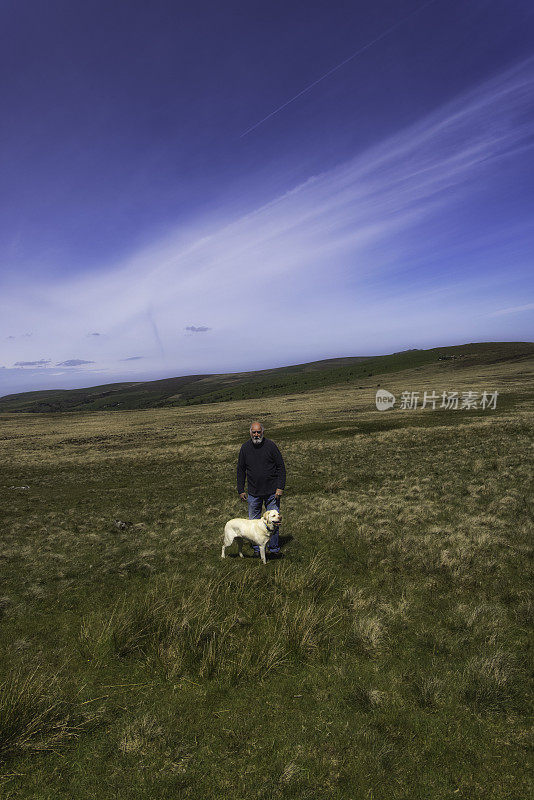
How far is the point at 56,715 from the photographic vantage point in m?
4.41

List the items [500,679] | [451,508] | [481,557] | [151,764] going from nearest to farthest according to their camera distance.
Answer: [151,764], [500,679], [481,557], [451,508]

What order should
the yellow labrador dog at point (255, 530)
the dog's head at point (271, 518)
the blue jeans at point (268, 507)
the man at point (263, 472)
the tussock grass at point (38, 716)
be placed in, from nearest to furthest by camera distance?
the tussock grass at point (38, 716)
the dog's head at point (271, 518)
the yellow labrador dog at point (255, 530)
the man at point (263, 472)
the blue jeans at point (268, 507)

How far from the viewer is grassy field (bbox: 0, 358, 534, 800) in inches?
149

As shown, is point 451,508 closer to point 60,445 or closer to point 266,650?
point 266,650

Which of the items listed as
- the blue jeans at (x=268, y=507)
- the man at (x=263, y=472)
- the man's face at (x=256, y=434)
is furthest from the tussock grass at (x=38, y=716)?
the man's face at (x=256, y=434)

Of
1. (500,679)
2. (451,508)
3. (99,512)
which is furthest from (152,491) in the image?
(500,679)

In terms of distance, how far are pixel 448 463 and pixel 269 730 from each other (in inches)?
715

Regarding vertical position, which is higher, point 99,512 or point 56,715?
point 56,715

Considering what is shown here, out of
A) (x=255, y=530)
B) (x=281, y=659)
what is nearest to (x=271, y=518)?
(x=255, y=530)

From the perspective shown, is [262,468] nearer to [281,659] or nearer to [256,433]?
[256,433]

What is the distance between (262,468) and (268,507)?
119cm

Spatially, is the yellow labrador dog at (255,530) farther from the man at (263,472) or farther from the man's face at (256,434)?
the man's face at (256,434)

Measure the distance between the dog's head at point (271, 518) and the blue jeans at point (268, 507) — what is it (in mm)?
573

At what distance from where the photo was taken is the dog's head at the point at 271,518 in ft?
28.2
